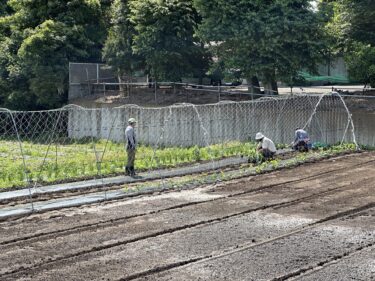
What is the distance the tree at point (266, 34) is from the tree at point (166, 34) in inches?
113

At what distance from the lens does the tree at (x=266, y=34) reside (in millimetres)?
23000

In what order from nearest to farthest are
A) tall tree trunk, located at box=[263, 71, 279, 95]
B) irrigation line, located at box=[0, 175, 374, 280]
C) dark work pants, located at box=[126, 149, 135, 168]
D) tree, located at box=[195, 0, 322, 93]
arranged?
irrigation line, located at box=[0, 175, 374, 280], dark work pants, located at box=[126, 149, 135, 168], tree, located at box=[195, 0, 322, 93], tall tree trunk, located at box=[263, 71, 279, 95]

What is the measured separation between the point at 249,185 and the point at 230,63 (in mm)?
10344

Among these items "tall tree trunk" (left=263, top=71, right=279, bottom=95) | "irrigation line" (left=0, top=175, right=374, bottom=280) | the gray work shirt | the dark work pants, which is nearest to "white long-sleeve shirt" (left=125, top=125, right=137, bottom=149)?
the dark work pants

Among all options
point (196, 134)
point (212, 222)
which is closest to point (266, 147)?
point (196, 134)

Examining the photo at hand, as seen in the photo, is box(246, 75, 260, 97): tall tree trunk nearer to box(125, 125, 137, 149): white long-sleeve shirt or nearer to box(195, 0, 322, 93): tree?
box(195, 0, 322, 93): tree

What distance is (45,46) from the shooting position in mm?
32188

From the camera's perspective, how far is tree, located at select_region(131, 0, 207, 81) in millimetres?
27547

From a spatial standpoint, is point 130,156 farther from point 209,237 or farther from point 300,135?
point 209,237

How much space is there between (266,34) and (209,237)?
14.4m

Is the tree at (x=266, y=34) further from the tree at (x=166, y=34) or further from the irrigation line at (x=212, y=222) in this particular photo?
the irrigation line at (x=212, y=222)

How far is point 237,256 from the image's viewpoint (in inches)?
342

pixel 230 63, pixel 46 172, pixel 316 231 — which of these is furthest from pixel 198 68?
pixel 316 231

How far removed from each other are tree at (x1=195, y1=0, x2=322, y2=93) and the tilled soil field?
9734 mm
